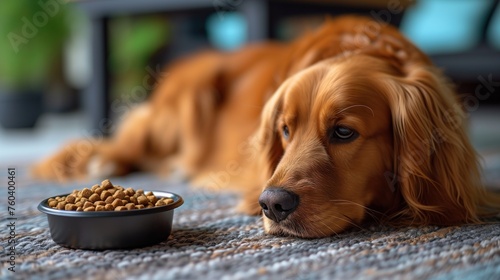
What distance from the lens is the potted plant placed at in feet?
16.9

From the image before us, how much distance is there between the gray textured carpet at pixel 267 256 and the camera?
118cm

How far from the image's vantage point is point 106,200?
141cm

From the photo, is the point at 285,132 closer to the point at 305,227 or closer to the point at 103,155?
the point at 305,227

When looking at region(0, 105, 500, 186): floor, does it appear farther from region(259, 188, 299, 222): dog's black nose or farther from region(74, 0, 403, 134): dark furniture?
region(259, 188, 299, 222): dog's black nose

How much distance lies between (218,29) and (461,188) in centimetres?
380

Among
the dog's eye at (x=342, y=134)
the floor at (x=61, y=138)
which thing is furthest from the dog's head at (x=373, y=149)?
the floor at (x=61, y=138)

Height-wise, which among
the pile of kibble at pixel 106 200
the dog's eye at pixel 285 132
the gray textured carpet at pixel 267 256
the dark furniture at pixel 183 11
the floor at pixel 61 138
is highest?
the dark furniture at pixel 183 11

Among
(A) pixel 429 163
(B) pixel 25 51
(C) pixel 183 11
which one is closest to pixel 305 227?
(A) pixel 429 163

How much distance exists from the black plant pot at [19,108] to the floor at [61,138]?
0.24 feet

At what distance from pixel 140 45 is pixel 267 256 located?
4.68 meters

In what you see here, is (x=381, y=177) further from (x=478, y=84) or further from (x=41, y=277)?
(x=478, y=84)

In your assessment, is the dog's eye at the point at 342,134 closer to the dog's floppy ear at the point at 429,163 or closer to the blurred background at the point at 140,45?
the dog's floppy ear at the point at 429,163

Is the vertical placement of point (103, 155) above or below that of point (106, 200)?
below

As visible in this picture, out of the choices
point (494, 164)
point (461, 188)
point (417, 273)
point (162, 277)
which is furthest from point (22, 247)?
point (494, 164)
